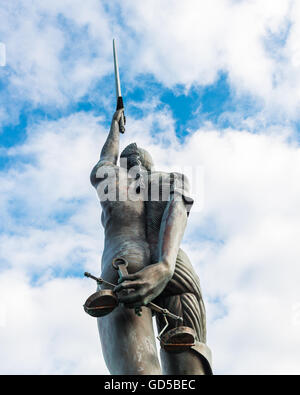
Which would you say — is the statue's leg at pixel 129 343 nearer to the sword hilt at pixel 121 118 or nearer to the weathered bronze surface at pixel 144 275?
the weathered bronze surface at pixel 144 275

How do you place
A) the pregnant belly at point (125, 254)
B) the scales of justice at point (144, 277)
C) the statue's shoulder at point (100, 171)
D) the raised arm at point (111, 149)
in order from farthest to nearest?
the raised arm at point (111, 149), the statue's shoulder at point (100, 171), the pregnant belly at point (125, 254), the scales of justice at point (144, 277)

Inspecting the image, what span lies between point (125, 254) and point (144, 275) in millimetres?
828

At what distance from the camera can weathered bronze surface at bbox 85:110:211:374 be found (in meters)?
6.05

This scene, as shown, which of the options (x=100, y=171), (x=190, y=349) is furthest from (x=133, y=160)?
(x=190, y=349)

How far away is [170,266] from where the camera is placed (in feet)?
21.1

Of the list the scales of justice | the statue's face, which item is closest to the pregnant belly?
the scales of justice

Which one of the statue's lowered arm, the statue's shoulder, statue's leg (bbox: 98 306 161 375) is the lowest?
statue's leg (bbox: 98 306 161 375)

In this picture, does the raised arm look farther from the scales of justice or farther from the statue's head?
the statue's head

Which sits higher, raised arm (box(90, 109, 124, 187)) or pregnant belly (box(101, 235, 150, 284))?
raised arm (box(90, 109, 124, 187))

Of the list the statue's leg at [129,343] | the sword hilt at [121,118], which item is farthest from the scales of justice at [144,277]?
the sword hilt at [121,118]

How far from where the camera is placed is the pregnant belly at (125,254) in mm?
6704

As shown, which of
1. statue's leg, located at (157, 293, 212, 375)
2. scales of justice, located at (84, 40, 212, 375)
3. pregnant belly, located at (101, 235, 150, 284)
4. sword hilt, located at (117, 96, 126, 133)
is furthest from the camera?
sword hilt, located at (117, 96, 126, 133)
